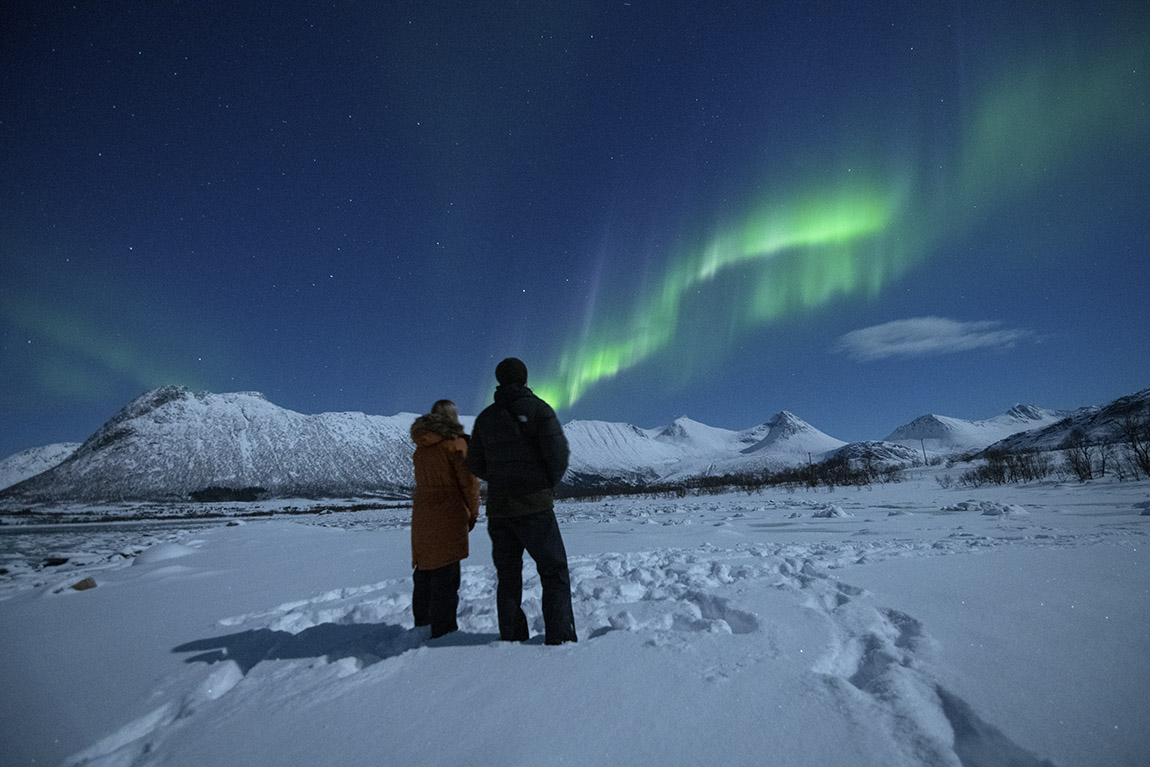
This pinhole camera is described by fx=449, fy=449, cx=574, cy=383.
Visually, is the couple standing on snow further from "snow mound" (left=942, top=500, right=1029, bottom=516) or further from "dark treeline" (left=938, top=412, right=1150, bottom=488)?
"dark treeline" (left=938, top=412, right=1150, bottom=488)

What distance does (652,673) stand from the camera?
2184 millimetres

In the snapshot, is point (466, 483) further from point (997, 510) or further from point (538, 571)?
point (997, 510)

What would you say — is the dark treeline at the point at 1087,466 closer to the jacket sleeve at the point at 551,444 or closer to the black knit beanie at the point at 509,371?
the jacket sleeve at the point at 551,444

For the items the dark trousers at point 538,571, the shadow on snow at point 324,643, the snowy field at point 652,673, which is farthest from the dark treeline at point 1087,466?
the shadow on snow at point 324,643

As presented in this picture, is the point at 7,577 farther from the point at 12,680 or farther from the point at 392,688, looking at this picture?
the point at 392,688

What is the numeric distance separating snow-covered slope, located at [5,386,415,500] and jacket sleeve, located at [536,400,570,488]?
149 meters

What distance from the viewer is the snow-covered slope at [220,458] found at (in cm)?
13812

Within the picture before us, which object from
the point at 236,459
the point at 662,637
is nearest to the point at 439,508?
Result: the point at 662,637

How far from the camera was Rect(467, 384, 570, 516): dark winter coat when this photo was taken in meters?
3.00

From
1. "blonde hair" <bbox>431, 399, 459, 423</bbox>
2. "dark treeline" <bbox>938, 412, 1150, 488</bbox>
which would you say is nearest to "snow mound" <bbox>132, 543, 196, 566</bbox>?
"blonde hair" <bbox>431, 399, 459, 423</bbox>

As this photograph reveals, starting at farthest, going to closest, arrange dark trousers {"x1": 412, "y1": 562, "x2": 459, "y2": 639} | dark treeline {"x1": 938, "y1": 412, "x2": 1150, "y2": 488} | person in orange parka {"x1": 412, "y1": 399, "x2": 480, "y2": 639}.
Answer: dark treeline {"x1": 938, "y1": 412, "x2": 1150, "y2": 488} → person in orange parka {"x1": 412, "y1": 399, "x2": 480, "y2": 639} → dark trousers {"x1": 412, "y1": 562, "x2": 459, "y2": 639}

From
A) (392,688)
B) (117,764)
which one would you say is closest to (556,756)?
(392,688)

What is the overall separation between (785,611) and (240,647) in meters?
3.77

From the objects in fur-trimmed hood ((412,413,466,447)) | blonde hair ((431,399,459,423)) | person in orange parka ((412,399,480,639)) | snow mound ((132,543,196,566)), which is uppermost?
blonde hair ((431,399,459,423))
